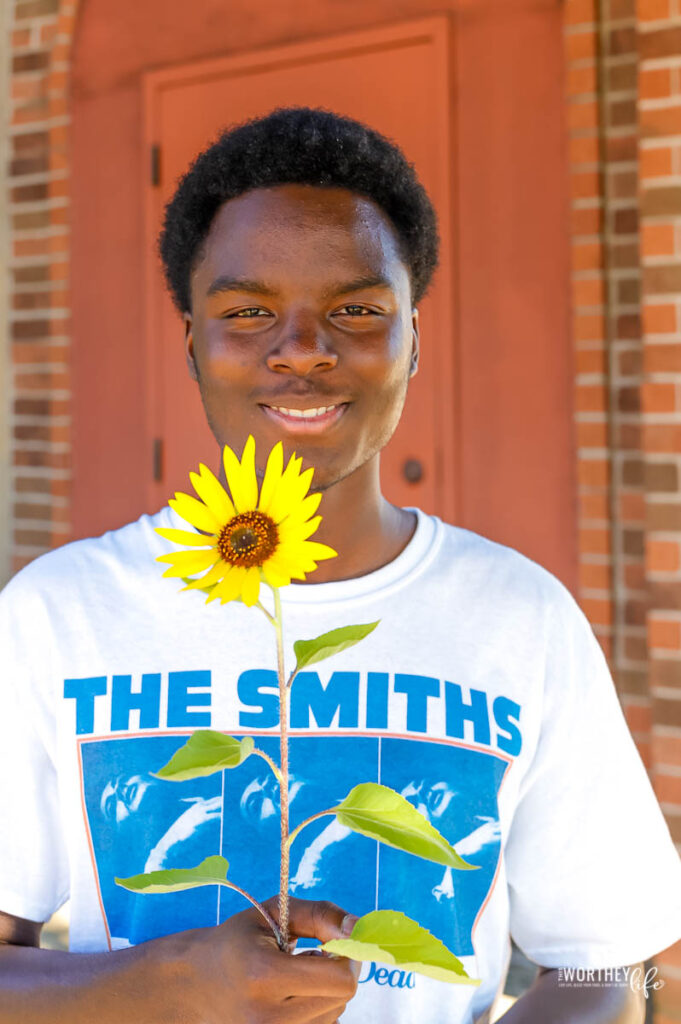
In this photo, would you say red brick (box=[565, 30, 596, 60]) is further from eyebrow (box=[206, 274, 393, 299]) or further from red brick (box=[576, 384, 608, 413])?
eyebrow (box=[206, 274, 393, 299])

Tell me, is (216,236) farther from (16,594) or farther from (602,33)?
(602,33)

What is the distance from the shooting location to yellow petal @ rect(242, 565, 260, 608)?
2.36 feet

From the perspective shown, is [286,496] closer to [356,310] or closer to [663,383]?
[356,310]

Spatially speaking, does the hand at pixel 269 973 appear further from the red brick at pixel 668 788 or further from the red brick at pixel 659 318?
the red brick at pixel 659 318

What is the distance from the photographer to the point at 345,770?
1.27 metres

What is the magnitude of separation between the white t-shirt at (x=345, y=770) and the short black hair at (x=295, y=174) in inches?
19.9

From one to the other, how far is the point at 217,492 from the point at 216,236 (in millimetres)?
684

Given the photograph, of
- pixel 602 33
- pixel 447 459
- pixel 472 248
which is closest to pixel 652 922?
pixel 447 459

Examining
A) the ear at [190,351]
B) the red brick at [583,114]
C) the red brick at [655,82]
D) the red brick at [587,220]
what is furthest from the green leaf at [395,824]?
the red brick at [583,114]

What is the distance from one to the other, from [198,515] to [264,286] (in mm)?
544

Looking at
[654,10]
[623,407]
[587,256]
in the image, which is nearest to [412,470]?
[623,407]

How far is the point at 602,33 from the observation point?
2.95m

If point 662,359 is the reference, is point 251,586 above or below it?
below

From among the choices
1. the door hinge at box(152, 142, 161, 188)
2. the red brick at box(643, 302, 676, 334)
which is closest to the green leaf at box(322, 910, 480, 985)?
the red brick at box(643, 302, 676, 334)
